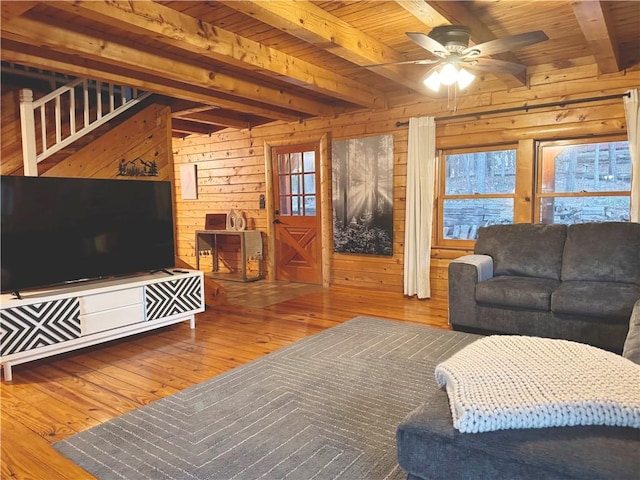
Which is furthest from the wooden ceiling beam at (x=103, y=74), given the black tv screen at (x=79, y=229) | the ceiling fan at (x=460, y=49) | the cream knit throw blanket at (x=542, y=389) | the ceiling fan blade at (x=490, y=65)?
the cream knit throw blanket at (x=542, y=389)

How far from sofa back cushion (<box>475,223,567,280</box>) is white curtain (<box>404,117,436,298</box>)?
3.14ft

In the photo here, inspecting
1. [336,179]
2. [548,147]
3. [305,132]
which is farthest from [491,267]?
[305,132]

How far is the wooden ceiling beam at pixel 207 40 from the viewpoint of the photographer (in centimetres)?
257

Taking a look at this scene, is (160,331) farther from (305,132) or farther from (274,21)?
(305,132)

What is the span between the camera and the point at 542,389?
132 centimetres

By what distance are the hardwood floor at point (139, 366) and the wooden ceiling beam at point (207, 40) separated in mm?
2232

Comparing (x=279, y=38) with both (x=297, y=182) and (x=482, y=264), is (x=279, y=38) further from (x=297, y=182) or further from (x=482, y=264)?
(x=297, y=182)

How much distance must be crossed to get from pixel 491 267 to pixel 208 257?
15.9 feet

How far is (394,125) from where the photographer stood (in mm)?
5184

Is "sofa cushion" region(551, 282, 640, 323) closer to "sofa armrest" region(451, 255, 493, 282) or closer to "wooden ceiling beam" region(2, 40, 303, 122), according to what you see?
"sofa armrest" region(451, 255, 493, 282)

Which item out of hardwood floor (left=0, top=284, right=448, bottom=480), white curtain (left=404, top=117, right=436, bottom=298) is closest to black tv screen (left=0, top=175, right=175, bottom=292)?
hardwood floor (left=0, top=284, right=448, bottom=480)

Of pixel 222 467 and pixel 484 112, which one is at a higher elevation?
pixel 484 112

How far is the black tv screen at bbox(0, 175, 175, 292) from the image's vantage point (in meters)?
3.00

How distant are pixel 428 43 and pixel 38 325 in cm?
313
